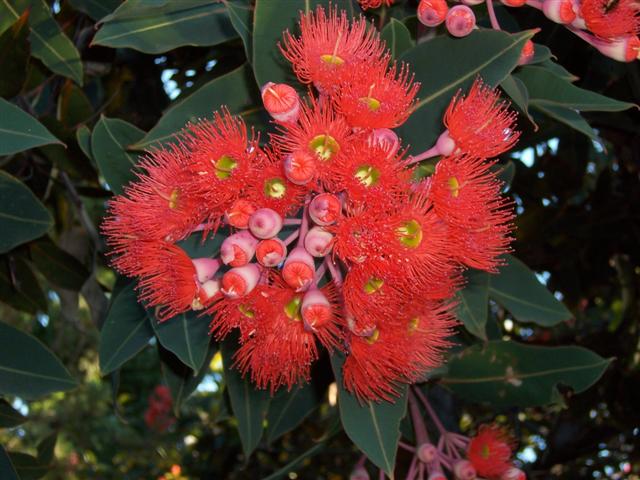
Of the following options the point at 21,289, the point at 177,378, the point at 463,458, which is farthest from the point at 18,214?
the point at 463,458

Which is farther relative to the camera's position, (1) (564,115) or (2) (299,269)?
(1) (564,115)

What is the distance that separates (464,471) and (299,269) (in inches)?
31.6

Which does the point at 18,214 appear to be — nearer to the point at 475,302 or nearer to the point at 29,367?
the point at 29,367

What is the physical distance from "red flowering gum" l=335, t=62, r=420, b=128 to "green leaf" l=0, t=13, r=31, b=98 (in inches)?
38.8

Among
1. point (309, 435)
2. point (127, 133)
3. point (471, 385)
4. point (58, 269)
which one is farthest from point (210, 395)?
point (127, 133)

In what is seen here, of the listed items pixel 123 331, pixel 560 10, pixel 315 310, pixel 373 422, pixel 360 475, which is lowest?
pixel 360 475

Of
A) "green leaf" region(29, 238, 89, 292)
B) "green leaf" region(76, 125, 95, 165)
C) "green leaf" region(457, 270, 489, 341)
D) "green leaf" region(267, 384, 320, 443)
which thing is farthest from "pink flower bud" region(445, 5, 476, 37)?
"green leaf" region(29, 238, 89, 292)

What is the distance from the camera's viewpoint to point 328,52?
119cm

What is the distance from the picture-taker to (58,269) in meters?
2.33

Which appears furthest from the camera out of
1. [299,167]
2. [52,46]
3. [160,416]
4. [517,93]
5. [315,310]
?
[160,416]

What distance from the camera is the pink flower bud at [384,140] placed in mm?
1125

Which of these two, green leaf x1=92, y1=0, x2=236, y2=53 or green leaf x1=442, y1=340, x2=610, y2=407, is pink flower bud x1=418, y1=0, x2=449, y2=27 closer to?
green leaf x1=92, y1=0, x2=236, y2=53

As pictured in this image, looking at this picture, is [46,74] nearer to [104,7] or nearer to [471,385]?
[104,7]

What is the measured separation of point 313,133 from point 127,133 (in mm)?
598
